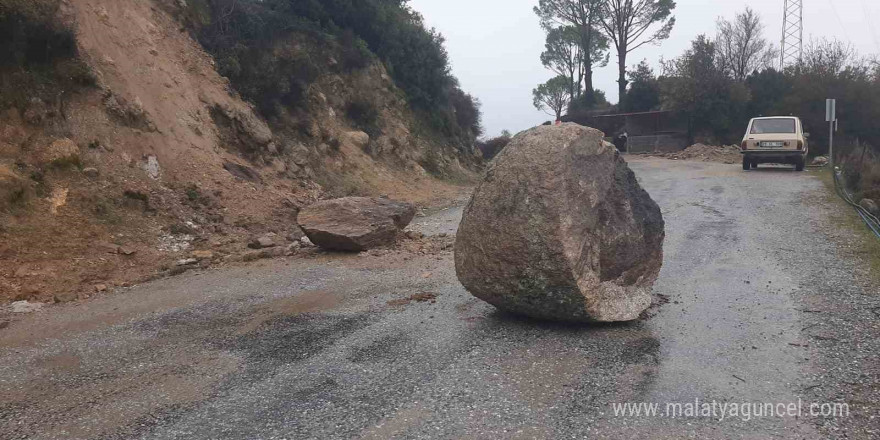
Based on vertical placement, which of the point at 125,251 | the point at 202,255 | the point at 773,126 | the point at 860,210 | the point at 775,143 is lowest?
the point at 860,210

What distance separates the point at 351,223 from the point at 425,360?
483 cm

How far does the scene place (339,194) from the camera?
1506 centimetres

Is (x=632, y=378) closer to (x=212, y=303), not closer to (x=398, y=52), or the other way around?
(x=212, y=303)

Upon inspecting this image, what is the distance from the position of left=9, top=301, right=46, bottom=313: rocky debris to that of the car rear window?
2032 centimetres

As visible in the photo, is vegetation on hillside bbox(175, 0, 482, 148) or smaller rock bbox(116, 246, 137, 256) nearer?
smaller rock bbox(116, 246, 137, 256)

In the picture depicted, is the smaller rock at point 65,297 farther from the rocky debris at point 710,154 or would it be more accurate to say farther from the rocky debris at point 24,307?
the rocky debris at point 710,154

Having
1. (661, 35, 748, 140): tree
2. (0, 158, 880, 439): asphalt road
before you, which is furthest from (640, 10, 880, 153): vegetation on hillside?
(0, 158, 880, 439): asphalt road

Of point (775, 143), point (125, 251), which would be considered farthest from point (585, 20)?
point (125, 251)

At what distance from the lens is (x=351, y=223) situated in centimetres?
945

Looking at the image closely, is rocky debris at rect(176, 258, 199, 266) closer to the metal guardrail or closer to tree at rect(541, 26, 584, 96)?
the metal guardrail

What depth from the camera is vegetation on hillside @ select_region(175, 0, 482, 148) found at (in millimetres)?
15406

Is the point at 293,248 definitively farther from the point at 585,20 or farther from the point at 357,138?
the point at 585,20

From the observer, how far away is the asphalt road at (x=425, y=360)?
3.86 meters

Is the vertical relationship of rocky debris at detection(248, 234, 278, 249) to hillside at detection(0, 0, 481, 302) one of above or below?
below
